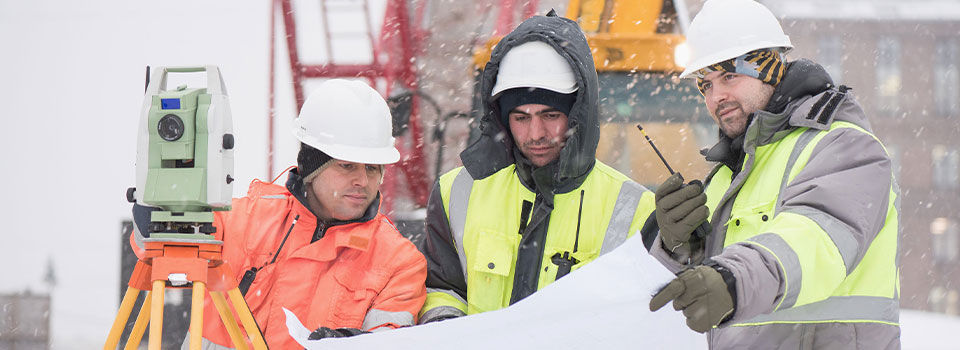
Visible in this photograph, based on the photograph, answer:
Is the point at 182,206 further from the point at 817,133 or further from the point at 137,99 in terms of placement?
the point at 137,99

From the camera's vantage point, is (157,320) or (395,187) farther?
(395,187)

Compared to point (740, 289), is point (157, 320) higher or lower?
lower

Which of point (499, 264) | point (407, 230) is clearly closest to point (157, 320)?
point (499, 264)

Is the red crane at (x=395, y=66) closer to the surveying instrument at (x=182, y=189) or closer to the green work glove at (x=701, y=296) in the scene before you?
the surveying instrument at (x=182, y=189)

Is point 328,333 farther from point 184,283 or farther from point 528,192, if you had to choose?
point 528,192

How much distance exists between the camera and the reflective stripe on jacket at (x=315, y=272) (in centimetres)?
263

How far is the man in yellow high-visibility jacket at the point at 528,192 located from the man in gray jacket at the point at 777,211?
0.75 ft

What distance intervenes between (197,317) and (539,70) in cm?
116

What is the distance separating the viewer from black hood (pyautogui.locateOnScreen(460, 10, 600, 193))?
262 cm

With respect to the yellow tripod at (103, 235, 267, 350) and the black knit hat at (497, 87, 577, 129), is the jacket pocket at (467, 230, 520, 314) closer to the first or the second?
the black knit hat at (497, 87, 577, 129)

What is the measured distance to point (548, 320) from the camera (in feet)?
6.17

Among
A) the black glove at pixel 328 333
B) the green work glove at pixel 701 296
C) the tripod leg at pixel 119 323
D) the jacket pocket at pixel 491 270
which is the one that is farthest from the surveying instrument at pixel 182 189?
the green work glove at pixel 701 296

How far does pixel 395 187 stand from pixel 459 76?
2.11 meters

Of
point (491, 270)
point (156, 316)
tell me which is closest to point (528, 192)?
point (491, 270)
